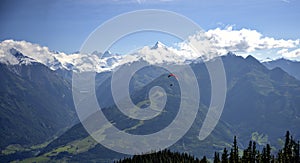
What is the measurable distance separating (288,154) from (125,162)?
4289 inches

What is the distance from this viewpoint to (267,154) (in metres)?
100

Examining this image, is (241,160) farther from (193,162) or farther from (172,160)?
(172,160)

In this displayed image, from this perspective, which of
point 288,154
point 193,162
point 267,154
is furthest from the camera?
point 193,162

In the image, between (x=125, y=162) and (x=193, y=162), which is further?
(x=125, y=162)

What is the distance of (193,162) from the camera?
176m

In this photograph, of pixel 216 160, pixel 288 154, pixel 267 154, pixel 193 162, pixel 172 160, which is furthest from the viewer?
pixel 172 160

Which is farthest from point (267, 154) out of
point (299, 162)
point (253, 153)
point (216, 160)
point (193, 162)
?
point (193, 162)

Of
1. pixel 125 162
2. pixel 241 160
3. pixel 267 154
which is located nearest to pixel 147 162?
pixel 125 162

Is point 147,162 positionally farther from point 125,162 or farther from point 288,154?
point 288,154

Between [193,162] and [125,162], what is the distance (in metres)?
42.1

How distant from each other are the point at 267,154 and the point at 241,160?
11967mm

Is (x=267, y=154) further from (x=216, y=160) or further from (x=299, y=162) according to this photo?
(x=216, y=160)

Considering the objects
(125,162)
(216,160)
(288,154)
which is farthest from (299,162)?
(125,162)

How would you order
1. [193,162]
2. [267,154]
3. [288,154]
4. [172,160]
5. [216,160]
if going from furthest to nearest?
[172,160] < [193,162] < [216,160] < [288,154] < [267,154]
